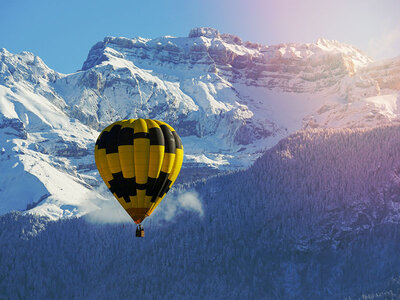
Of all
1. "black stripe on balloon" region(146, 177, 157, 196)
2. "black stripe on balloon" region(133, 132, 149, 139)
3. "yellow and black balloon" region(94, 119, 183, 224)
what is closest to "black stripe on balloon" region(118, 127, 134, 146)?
"yellow and black balloon" region(94, 119, 183, 224)

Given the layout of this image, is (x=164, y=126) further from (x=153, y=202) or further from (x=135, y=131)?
(x=153, y=202)

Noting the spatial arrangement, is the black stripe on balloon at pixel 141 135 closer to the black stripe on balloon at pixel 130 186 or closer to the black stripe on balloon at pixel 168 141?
the black stripe on balloon at pixel 168 141

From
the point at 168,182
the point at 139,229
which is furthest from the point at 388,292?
the point at 139,229

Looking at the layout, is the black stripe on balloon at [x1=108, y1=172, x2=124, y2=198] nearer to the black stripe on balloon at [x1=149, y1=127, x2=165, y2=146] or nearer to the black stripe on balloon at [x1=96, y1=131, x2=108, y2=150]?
the black stripe on balloon at [x1=96, y1=131, x2=108, y2=150]

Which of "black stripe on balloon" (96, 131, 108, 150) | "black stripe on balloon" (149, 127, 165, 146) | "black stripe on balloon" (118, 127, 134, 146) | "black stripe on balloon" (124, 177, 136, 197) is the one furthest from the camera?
"black stripe on balloon" (96, 131, 108, 150)

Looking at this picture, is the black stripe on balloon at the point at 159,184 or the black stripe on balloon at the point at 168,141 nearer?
the black stripe on balloon at the point at 159,184

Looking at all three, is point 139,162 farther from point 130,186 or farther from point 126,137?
point 126,137

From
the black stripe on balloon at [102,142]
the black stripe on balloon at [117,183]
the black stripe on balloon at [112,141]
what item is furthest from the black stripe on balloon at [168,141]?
the black stripe on balloon at [102,142]
